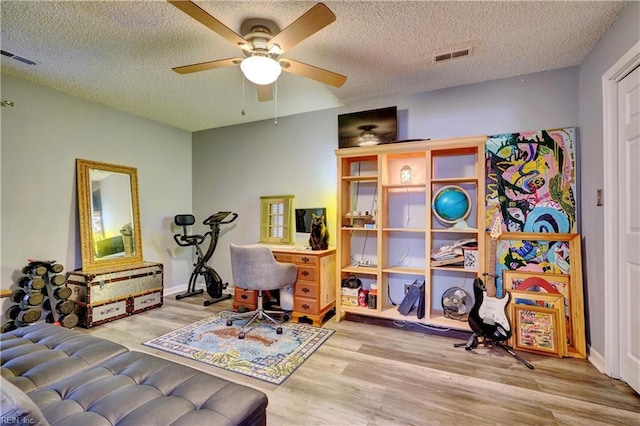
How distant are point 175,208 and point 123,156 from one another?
1.07 metres

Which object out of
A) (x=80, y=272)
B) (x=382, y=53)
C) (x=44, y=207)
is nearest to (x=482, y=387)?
(x=382, y=53)

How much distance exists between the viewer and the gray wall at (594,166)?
226 cm

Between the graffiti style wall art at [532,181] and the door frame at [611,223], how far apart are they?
51 centimetres

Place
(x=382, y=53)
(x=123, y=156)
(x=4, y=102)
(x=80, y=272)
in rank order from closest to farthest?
(x=382, y=53)
(x=4, y=102)
(x=80, y=272)
(x=123, y=156)

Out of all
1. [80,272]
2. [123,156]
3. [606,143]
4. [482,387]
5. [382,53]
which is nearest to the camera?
[482,387]

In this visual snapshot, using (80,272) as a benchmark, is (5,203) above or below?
above

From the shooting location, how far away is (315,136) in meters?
3.97

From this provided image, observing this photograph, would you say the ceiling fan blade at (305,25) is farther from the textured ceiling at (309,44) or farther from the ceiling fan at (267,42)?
the textured ceiling at (309,44)

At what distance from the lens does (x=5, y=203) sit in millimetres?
2916

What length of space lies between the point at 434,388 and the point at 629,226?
177cm

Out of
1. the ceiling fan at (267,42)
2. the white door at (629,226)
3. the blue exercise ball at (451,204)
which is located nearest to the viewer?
the ceiling fan at (267,42)

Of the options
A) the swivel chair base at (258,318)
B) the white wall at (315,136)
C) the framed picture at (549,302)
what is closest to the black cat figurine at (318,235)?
the white wall at (315,136)

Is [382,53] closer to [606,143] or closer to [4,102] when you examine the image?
[606,143]

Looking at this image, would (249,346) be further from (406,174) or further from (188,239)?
(406,174)
